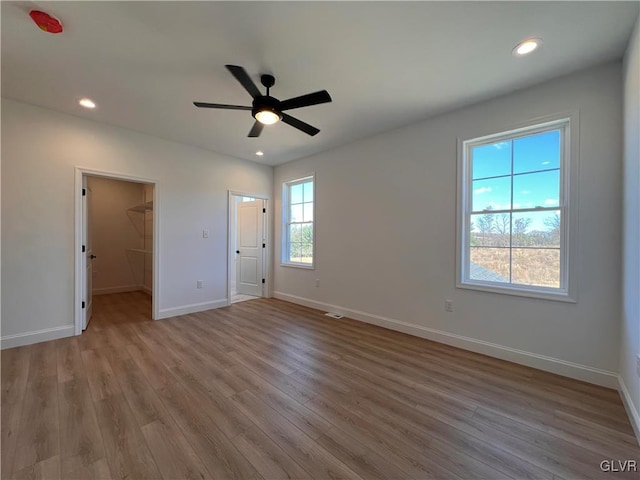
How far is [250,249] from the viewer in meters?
5.70

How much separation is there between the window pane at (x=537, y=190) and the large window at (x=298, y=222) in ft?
Result: 9.86

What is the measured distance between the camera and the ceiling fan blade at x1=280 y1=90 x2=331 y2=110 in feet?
6.98

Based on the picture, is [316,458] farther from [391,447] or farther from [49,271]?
[49,271]

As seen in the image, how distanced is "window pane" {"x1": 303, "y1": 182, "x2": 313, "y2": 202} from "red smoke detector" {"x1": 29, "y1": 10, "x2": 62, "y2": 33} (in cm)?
354

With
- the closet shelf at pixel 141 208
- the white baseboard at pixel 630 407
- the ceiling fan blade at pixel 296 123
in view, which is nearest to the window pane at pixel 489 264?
the white baseboard at pixel 630 407

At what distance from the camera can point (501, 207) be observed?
9.31ft

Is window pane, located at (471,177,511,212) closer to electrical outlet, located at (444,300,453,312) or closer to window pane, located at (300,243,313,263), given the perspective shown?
electrical outlet, located at (444,300,453,312)

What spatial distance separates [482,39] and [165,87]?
2871mm

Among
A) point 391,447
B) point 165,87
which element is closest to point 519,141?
point 391,447

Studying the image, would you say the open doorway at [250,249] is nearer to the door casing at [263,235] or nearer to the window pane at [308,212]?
the door casing at [263,235]

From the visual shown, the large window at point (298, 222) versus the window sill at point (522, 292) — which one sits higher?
the large window at point (298, 222)

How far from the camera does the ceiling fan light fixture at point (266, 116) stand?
2356mm

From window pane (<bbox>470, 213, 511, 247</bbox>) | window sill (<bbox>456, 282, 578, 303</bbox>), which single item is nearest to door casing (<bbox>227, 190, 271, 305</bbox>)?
window sill (<bbox>456, 282, 578, 303</bbox>)

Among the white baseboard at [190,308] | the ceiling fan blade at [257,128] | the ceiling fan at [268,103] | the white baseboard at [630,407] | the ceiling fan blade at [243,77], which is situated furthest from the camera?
the white baseboard at [190,308]
